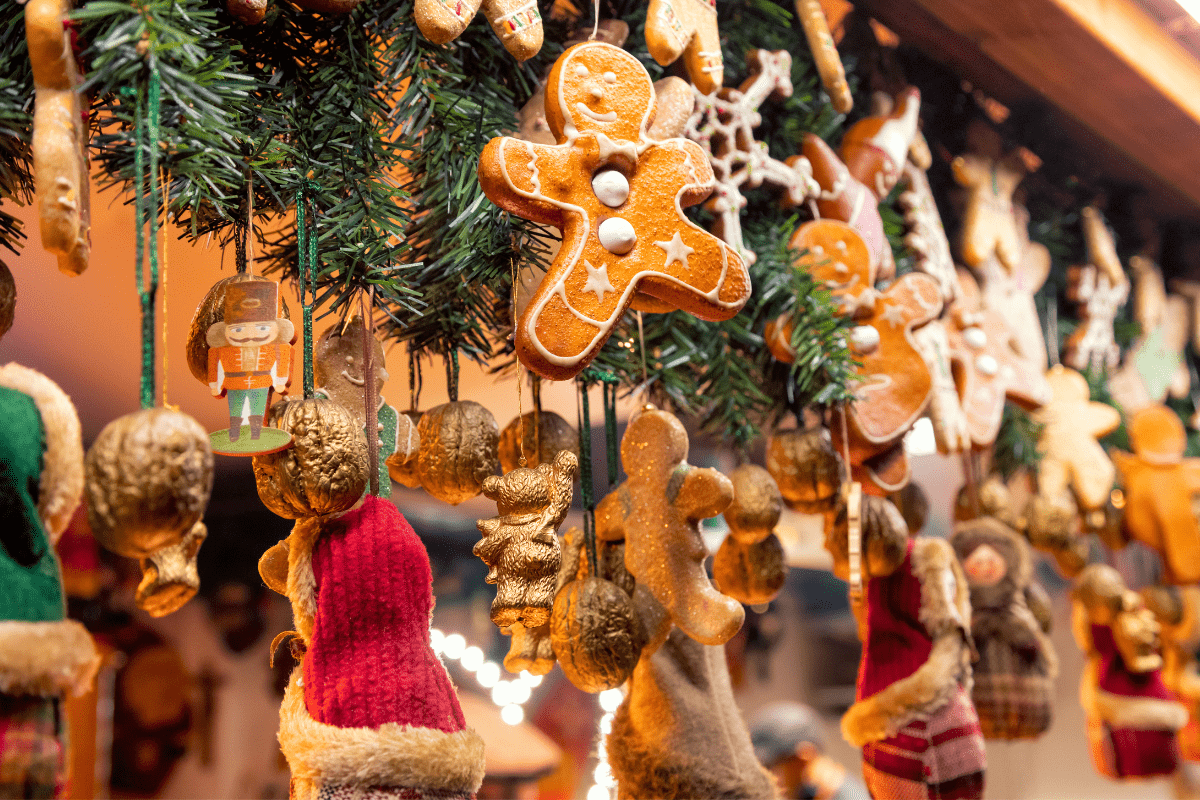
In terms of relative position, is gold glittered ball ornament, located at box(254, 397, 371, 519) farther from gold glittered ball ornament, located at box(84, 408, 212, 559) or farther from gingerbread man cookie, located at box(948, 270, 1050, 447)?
gingerbread man cookie, located at box(948, 270, 1050, 447)

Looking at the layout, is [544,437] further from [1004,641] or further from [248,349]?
[1004,641]

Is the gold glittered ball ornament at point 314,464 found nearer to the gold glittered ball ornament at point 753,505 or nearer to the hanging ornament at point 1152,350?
the gold glittered ball ornament at point 753,505

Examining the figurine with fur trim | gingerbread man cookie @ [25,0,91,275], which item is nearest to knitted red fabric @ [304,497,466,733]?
gingerbread man cookie @ [25,0,91,275]

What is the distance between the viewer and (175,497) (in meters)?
0.50

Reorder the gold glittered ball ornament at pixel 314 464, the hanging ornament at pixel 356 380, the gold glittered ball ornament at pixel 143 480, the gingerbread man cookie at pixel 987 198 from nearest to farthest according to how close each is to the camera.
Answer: the gold glittered ball ornament at pixel 143 480 < the gold glittered ball ornament at pixel 314 464 < the hanging ornament at pixel 356 380 < the gingerbread man cookie at pixel 987 198

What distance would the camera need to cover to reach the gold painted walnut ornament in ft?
2.16

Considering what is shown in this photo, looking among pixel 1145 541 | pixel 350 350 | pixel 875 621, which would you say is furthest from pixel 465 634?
pixel 1145 541

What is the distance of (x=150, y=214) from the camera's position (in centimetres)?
56

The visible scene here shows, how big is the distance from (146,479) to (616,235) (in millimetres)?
344

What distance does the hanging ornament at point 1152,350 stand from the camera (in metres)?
1.70

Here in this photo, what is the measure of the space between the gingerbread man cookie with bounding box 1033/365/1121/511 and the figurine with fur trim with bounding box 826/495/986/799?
440 mm

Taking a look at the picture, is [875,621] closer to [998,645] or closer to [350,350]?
[998,645]

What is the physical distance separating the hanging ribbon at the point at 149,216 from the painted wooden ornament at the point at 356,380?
174 millimetres

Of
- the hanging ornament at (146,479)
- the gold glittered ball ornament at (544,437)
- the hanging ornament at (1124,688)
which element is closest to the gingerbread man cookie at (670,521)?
the gold glittered ball ornament at (544,437)
